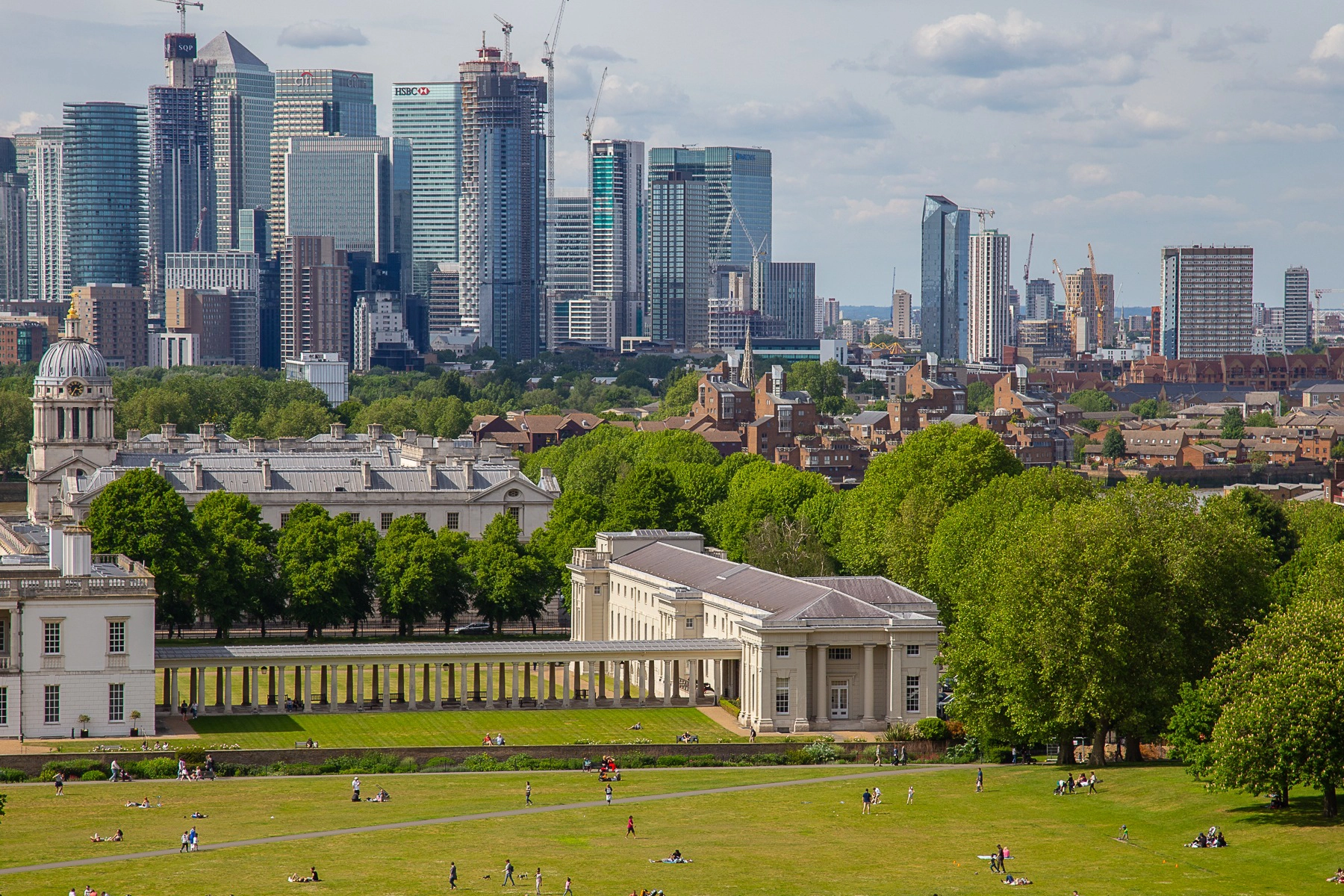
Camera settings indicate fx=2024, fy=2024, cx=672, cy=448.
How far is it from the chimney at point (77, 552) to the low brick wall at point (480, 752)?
11154 mm

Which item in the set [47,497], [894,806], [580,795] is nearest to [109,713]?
[580,795]

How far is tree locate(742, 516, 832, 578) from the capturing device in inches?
4791

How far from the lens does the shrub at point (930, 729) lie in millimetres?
91250

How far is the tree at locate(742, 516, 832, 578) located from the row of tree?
515 inches

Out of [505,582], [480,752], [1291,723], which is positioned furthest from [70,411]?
[1291,723]

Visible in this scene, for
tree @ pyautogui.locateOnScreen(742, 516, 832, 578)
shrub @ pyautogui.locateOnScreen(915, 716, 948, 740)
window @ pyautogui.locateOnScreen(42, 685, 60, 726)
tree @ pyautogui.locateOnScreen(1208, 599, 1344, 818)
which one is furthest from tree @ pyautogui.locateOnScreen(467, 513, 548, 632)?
tree @ pyautogui.locateOnScreen(1208, 599, 1344, 818)

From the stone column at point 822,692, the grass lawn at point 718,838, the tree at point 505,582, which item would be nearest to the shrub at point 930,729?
the stone column at point 822,692

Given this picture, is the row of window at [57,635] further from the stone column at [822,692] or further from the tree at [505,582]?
the tree at [505,582]

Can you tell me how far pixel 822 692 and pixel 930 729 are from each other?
20.5ft

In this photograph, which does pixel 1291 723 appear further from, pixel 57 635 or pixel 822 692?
pixel 57 635

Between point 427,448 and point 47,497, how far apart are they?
32210 mm

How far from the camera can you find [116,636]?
91.2 m

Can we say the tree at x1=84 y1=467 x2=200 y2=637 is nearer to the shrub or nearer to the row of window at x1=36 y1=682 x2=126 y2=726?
the row of window at x1=36 y1=682 x2=126 y2=726

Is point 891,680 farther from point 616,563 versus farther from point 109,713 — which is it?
point 109,713
